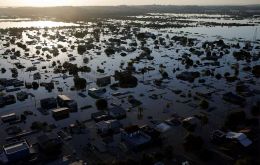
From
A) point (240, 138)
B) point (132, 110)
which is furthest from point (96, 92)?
point (240, 138)

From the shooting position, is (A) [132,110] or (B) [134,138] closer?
(B) [134,138]

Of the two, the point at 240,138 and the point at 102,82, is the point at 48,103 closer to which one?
the point at 102,82

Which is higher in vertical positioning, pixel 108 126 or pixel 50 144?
pixel 108 126

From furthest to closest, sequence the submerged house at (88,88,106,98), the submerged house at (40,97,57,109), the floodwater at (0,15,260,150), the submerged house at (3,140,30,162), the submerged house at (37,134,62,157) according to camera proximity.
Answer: the submerged house at (88,88,106,98), the submerged house at (40,97,57,109), the floodwater at (0,15,260,150), the submerged house at (37,134,62,157), the submerged house at (3,140,30,162)

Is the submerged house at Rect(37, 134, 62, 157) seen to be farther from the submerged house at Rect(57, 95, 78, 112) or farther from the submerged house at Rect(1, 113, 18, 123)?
the submerged house at Rect(57, 95, 78, 112)

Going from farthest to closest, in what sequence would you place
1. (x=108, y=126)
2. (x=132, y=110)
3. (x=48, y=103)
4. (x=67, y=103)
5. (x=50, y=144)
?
(x=48, y=103), (x=67, y=103), (x=132, y=110), (x=108, y=126), (x=50, y=144)

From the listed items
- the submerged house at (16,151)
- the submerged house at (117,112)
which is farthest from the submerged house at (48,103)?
the submerged house at (16,151)

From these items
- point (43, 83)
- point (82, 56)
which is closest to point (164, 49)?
point (82, 56)

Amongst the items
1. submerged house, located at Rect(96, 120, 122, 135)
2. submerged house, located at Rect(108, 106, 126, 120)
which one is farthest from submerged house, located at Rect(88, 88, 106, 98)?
submerged house, located at Rect(96, 120, 122, 135)
